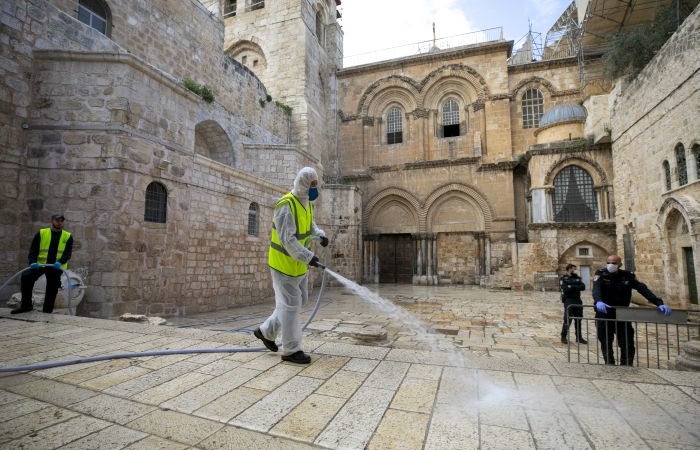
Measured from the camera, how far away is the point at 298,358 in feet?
11.0

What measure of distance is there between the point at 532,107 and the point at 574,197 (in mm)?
6335

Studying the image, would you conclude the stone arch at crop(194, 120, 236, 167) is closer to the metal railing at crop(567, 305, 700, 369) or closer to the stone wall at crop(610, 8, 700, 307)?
the metal railing at crop(567, 305, 700, 369)

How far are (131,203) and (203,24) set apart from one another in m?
10.5

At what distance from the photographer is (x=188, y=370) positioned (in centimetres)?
311

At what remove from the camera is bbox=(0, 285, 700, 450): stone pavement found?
197 centimetres

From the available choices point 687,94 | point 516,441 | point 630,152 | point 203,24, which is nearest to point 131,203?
point 516,441

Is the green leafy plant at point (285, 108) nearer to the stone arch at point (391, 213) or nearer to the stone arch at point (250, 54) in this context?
the stone arch at point (250, 54)

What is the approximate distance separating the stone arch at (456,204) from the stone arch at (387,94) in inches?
231

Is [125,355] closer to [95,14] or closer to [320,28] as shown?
[95,14]

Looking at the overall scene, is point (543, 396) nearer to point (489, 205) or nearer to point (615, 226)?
point (615, 226)

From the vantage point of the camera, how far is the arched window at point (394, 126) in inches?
852

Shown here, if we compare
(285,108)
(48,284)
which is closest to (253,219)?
(48,284)

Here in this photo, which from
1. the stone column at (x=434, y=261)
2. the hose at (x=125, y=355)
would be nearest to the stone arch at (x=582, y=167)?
the stone column at (x=434, y=261)

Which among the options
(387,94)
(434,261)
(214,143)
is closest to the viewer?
(214,143)
